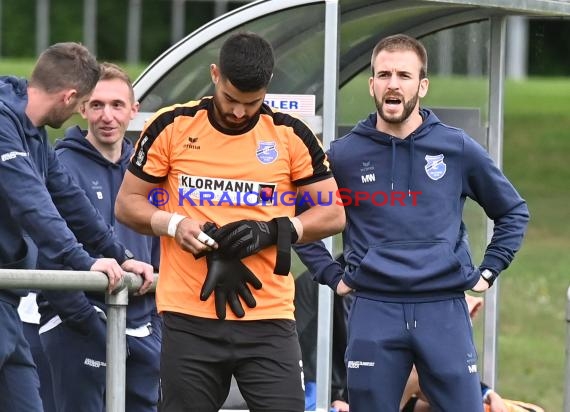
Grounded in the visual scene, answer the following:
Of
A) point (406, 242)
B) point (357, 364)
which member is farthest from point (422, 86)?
point (357, 364)

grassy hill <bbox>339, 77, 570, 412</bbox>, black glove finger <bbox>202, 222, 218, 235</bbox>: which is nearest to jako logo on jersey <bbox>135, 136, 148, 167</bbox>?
black glove finger <bbox>202, 222, 218, 235</bbox>

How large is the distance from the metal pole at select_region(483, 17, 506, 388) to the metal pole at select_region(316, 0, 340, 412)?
1310 mm

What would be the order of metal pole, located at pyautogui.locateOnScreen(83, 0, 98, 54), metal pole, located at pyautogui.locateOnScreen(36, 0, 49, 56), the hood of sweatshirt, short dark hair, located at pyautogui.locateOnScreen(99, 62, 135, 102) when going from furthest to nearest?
metal pole, located at pyautogui.locateOnScreen(83, 0, 98, 54) < metal pole, located at pyautogui.locateOnScreen(36, 0, 49, 56) < short dark hair, located at pyautogui.locateOnScreen(99, 62, 135, 102) < the hood of sweatshirt

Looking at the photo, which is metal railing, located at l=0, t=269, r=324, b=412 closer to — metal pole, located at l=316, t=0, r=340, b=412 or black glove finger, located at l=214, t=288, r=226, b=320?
black glove finger, located at l=214, t=288, r=226, b=320

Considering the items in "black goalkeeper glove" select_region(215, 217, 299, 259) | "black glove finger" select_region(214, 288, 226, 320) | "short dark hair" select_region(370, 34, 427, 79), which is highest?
"short dark hair" select_region(370, 34, 427, 79)

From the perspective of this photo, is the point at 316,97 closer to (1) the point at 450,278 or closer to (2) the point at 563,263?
(1) the point at 450,278

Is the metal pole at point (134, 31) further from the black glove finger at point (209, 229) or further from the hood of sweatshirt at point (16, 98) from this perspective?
the black glove finger at point (209, 229)

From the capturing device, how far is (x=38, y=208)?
210 inches

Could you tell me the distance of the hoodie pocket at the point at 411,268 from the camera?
5.73 meters

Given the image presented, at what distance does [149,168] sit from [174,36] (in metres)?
40.2

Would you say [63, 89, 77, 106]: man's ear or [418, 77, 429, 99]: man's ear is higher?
[418, 77, 429, 99]: man's ear

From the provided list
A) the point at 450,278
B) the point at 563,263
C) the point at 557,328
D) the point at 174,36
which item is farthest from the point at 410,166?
the point at 174,36

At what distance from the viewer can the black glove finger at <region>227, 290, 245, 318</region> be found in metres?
5.20

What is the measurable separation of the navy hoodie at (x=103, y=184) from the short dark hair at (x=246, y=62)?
1563mm
